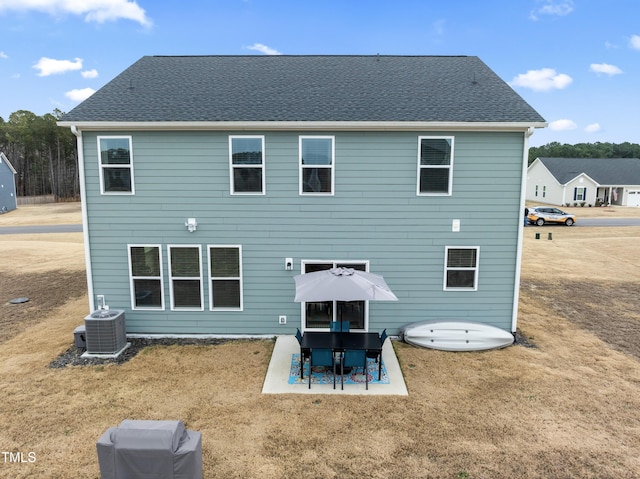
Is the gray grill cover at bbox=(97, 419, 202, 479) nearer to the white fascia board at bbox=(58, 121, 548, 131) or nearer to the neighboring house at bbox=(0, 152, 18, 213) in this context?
the white fascia board at bbox=(58, 121, 548, 131)

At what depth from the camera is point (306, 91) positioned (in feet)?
34.5

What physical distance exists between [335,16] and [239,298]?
20.7 meters

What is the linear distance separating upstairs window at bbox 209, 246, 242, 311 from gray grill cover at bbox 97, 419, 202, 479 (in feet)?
16.6

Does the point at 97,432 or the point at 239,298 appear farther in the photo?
the point at 239,298

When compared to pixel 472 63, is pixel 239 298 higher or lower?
lower

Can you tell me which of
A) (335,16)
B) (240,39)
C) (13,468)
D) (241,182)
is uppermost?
(335,16)

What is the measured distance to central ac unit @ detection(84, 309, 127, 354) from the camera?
871 centimetres

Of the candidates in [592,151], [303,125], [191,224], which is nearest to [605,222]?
[303,125]

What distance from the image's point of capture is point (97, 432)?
5.95m

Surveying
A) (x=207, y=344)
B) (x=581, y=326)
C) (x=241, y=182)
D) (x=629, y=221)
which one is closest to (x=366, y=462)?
(x=207, y=344)

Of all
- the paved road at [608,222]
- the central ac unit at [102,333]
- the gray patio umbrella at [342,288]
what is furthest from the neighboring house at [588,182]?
the central ac unit at [102,333]

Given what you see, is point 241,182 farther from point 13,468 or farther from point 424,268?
point 13,468

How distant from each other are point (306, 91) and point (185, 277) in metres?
5.92

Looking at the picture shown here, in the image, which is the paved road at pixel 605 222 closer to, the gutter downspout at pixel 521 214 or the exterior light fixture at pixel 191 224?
the gutter downspout at pixel 521 214
